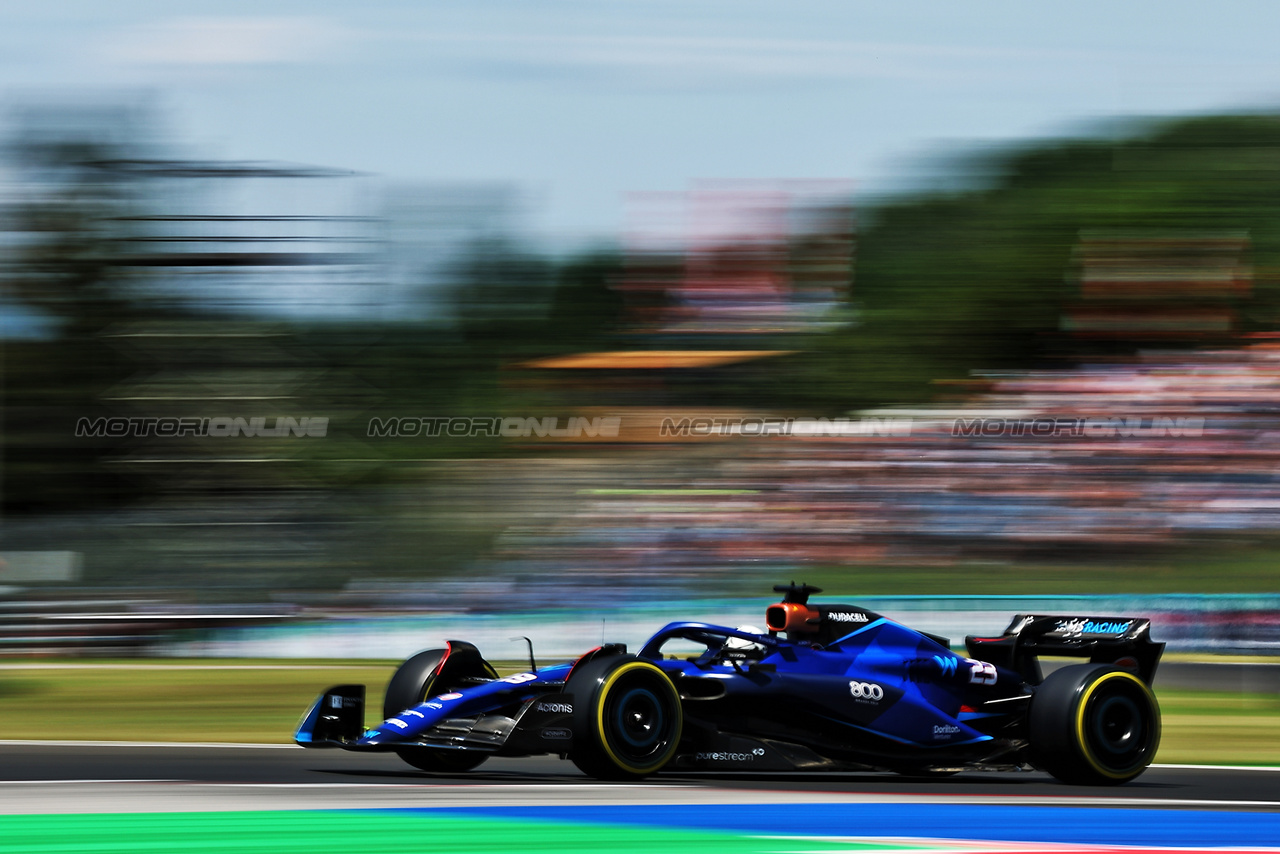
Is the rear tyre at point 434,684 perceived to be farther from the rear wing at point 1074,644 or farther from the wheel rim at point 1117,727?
the wheel rim at point 1117,727

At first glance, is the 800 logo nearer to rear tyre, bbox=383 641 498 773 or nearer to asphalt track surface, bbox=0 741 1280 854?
asphalt track surface, bbox=0 741 1280 854

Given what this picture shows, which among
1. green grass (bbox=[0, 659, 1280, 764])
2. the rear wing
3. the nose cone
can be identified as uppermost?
the rear wing

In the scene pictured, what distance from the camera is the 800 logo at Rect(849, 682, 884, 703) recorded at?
7.09 m

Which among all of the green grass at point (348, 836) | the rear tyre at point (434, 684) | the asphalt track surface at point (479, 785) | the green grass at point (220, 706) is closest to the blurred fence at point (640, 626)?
the green grass at point (220, 706)

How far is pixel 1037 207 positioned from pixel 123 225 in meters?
21.0

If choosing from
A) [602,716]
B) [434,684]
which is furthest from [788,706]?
[434,684]

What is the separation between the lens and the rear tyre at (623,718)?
638 cm

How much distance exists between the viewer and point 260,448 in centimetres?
2566

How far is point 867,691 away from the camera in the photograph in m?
7.12

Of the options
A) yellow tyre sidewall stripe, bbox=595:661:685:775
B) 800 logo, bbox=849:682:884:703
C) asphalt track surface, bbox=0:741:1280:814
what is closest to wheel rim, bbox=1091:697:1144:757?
asphalt track surface, bbox=0:741:1280:814

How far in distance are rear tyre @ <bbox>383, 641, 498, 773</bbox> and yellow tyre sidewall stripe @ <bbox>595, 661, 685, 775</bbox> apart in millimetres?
762

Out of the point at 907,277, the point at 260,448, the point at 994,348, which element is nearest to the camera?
the point at 260,448

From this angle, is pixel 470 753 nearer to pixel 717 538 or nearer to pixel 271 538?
pixel 717 538

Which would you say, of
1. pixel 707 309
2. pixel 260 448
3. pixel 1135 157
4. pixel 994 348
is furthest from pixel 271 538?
pixel 1135 157
